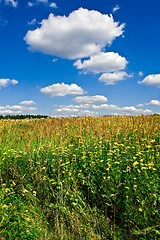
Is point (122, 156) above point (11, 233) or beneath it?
above

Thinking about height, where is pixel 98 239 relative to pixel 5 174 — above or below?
below

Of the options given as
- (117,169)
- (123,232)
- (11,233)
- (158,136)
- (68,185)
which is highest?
(158,136)

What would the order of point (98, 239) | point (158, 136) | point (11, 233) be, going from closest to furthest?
1. point (11, 233)
2. point (98, 239)
3. point (158, 136)

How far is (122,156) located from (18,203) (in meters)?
2.50

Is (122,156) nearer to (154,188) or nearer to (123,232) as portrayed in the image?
(154,188)

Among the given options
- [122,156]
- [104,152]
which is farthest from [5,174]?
[122,156]

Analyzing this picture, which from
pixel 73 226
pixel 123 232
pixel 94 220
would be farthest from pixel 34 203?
pixel 123 232

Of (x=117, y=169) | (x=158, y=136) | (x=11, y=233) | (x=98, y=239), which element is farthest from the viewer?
(x=158, y=136)

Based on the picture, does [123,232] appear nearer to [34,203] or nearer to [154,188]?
[154,188]

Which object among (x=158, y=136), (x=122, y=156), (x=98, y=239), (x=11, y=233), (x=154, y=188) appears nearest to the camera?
(x=11, y=233)

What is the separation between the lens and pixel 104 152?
5.24 m

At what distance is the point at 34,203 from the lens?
4.31 m

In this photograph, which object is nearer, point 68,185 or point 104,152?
point 68,185

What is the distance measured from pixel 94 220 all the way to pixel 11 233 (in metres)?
1.44
